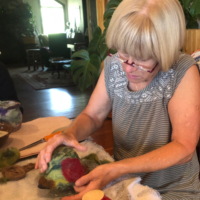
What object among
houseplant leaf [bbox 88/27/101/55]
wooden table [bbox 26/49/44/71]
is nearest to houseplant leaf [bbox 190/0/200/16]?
houseplant leaf [bbox 88/27/101/55]

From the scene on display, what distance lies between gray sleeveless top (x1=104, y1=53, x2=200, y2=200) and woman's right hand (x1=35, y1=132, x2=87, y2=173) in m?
0.25

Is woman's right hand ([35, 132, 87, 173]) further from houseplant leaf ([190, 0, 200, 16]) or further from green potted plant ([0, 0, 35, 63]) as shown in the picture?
green potted plant ([0, 0, 35, 63])

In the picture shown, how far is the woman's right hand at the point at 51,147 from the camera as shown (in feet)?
2.14

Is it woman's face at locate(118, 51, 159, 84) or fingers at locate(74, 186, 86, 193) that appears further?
woman's face at locate(118, 51, 159, 84)

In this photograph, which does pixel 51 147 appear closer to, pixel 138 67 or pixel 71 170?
pixel 71 170

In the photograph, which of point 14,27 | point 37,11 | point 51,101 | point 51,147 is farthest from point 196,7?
point 37,11

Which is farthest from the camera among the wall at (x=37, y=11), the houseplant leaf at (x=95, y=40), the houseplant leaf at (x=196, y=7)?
the wall at (x=37, y=11)

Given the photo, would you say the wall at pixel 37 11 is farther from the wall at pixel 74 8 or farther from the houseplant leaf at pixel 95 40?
the houseplant leaf at pixel 95 40

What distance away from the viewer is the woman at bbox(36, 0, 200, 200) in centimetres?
67

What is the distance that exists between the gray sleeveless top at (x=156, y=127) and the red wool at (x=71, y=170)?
0.31 m

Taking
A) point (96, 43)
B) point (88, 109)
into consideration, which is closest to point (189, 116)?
point (88, 109)

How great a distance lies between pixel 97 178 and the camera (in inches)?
Answer: 24.3

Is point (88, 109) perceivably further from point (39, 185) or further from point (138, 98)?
point (39, 185)

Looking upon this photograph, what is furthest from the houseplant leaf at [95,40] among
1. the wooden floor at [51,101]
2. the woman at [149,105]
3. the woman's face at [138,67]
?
the woman's face at [138,67]
